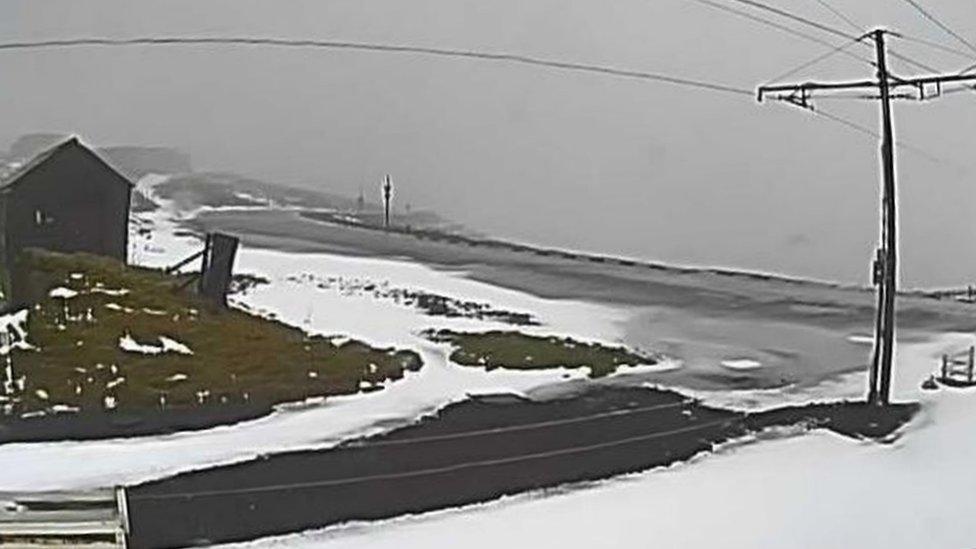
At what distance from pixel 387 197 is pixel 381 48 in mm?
148

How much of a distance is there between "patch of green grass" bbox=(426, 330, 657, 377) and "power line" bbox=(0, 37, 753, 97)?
0.93 feet

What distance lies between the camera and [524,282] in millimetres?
1388

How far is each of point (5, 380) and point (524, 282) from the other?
20.1 inches

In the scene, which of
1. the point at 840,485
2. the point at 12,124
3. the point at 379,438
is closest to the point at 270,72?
the point at 12,124

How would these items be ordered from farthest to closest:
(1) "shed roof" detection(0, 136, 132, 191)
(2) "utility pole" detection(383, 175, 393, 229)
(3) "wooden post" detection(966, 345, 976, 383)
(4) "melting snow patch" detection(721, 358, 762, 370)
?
(3) "wooden post" detection(966, 345, 976, 383)
(4) "melting snow patch" detection(721, 358, 762, 370)
(2) "utility pole" detection(383, 175, 393, 229)
(1) "shed roof" detection(0, 136, 132, 191)

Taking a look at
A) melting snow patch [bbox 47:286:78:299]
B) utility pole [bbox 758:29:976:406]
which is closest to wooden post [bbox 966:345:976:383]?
utility pole [bbox 758:29:976:406]

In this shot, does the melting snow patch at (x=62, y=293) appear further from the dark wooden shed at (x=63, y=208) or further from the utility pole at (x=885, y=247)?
the utility pole at (x=885, y=247)

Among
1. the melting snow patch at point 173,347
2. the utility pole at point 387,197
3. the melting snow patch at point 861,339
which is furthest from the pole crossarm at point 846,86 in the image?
the melting snow patch at point 173,347

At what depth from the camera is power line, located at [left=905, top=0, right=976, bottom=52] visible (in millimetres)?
1563

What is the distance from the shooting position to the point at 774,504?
151 centimetres

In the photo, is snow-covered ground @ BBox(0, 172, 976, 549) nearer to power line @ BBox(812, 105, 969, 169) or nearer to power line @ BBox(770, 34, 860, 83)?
power line @ BBox(812, 105, 969, 169)

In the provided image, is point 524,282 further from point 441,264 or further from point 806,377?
point 806,377

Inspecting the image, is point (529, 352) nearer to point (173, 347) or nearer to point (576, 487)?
point (576, 487)

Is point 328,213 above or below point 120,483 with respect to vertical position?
above
